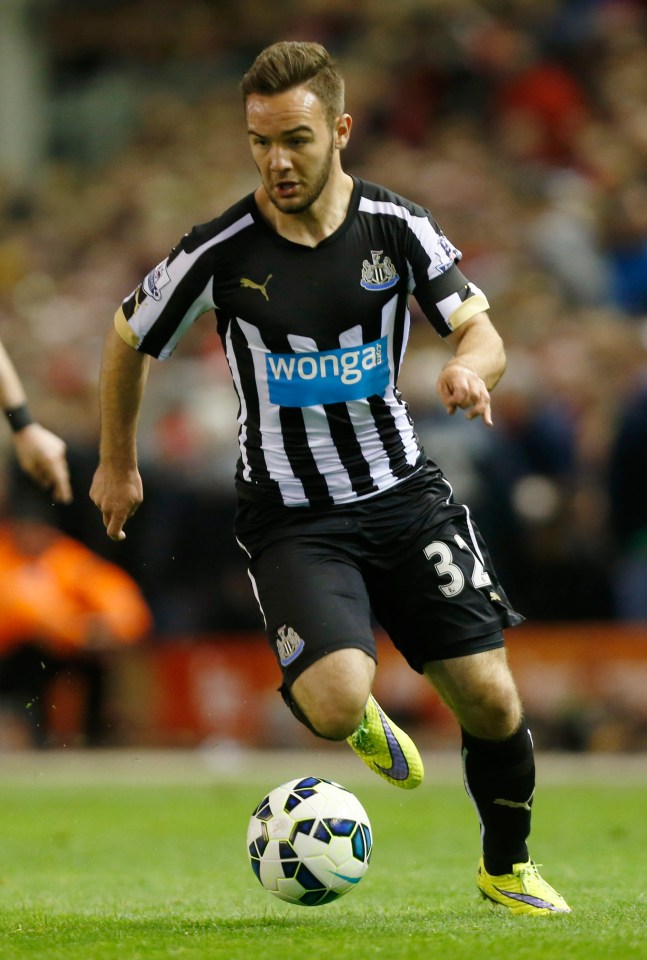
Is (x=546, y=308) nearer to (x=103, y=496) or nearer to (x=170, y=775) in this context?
(x=170, y=775)

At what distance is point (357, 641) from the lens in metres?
5.34

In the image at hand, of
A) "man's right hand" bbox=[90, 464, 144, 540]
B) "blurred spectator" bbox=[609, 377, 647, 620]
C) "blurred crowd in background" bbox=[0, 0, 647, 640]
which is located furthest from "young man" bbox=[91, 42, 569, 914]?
"blurred crowd in background" bbox=[0, 0, 647, 640]

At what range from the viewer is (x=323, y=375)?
18.1ft

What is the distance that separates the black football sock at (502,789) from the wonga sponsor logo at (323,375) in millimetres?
1192

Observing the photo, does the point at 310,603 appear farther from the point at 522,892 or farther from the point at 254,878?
the point at 254,878

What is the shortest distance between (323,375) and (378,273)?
0.37 metres

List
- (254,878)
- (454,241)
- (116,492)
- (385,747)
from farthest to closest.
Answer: (454,241), (254,878), (385,747), (116,492)

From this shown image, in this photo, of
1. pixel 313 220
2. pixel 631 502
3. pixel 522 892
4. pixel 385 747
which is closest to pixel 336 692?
pixel 385 747

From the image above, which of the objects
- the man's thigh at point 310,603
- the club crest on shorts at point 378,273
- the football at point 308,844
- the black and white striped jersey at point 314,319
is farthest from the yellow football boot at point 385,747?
the club crest on shorts at point 378,273

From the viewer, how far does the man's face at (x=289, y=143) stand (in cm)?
530

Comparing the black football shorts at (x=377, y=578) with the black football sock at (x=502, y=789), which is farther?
the black football sock at (x=502, y=789)

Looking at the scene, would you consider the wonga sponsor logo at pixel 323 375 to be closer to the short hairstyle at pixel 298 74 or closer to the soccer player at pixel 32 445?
the short hairstyle at pixel 298 74

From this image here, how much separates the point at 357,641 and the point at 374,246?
4.16ft

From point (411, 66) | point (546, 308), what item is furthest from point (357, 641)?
point (411, 66)
